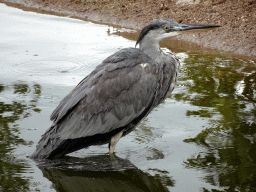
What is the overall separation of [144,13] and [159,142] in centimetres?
735

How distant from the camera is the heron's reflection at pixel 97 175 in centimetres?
404

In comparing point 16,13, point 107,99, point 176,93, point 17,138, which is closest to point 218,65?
point 176,93

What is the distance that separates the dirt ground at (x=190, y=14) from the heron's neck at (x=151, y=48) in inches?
168

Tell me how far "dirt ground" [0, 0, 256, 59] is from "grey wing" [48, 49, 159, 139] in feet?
15.4

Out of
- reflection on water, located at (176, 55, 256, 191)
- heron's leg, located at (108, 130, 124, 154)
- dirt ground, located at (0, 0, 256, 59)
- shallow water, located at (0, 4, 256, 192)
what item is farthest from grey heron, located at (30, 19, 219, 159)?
dirt ground, located at (0, 0, 256, 59)

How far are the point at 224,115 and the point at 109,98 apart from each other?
2.01 meters

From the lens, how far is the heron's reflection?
→ 13.3 ft

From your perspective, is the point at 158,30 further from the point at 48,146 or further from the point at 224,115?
the point at 48,146

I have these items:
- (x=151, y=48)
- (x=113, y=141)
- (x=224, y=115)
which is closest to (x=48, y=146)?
(x=113, y=141)

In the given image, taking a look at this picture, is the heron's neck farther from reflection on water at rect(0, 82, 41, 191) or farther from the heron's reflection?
reflection on water at rect(0, 82, 41, 191)

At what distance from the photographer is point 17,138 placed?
16.1ft

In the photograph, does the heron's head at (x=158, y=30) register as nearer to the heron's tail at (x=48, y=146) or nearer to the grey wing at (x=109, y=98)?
the grey wing at (x=109, y=98)

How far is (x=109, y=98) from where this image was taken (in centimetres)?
457

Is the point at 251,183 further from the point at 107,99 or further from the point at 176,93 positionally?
the point at 176,93
